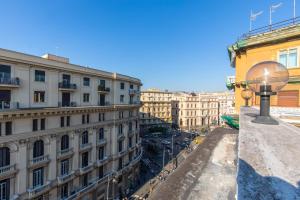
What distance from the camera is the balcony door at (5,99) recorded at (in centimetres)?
1633

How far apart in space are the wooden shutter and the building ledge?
9.97 meters

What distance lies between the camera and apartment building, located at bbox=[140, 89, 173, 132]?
6919 centimetres

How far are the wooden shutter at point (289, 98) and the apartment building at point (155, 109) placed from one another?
57063mm

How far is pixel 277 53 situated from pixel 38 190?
24.7 meters

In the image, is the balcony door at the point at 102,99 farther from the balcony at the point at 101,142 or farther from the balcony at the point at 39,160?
the balcony at the point at 39,160

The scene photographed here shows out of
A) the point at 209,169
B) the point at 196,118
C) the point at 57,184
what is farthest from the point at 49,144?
the point at 196,118

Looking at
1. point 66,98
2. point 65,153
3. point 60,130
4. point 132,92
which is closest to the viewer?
point 60,130

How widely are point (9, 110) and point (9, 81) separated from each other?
2.65m

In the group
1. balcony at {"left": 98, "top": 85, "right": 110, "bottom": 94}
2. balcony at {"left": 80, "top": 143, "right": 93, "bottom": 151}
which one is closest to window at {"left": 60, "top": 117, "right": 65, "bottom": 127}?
balcony at {"left": 80, "top": 143, "right": 93, "bottom": 151}

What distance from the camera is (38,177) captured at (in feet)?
64.3

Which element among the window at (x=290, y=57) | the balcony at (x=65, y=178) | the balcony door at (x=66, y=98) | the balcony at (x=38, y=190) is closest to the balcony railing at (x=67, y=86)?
the balcony door at (x=66, y=98)

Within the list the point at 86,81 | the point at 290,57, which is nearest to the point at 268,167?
the point at 290,57

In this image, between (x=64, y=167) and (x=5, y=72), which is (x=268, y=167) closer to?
(x=5, y=72)

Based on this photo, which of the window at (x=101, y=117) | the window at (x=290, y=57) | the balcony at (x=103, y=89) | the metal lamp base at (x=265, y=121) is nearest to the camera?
the metal lamp base at (x=265, y=121)
